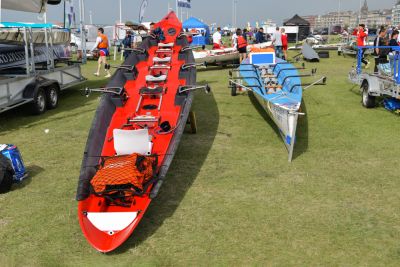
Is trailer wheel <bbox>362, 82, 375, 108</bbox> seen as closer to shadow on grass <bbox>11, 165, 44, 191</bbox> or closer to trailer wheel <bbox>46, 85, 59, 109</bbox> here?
shadow on grass <bbox>11, 165, 44, 191</bbox>

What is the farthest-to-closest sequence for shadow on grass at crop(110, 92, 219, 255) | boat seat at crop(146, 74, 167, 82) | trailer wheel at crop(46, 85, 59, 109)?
trailer wheel at crop(46, 85, 59, 109) → boat seat at crop(146, 74, 167, 82) → shadow on grass at crop(110, 92, 219, 255)

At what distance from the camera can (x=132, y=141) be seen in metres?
6.11

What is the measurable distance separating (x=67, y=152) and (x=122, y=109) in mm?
1455

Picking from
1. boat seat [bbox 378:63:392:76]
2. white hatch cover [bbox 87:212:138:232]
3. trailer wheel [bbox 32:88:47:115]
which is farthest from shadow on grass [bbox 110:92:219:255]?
boat seat [bbox 378:63:392:76]

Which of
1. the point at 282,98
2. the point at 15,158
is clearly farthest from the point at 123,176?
the point at 282,98

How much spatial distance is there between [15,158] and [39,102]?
481 centimetres

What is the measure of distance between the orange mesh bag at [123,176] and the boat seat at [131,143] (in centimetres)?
57

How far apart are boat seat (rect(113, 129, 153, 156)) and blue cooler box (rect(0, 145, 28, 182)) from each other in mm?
1722

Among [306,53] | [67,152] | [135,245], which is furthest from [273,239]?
[306,53]

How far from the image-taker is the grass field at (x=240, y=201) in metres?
4.45

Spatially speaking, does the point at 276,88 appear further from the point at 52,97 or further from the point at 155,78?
the point at 52,97

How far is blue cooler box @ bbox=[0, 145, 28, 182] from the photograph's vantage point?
623cm

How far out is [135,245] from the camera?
4648mm

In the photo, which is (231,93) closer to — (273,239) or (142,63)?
(142,63)
